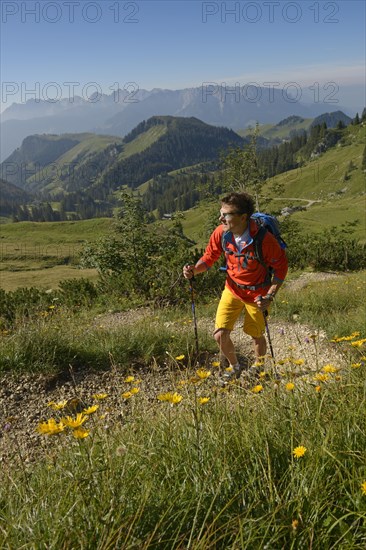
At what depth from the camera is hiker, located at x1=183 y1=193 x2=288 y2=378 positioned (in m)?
5.06

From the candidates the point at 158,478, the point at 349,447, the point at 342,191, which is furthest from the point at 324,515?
the point at 342,191

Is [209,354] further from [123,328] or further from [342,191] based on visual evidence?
[342,191]

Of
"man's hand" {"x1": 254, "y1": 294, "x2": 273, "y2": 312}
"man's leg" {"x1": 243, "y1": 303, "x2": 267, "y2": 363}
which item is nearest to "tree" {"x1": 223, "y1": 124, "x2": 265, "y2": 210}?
"man's leg" {"x1": 243, "y1": 303, "x2": 267, "y2": 363}

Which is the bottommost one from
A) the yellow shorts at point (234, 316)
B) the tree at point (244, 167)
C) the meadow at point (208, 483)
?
the yellow shorts at point (234, 316)

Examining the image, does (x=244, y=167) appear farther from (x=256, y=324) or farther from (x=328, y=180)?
(x=328, y=180)

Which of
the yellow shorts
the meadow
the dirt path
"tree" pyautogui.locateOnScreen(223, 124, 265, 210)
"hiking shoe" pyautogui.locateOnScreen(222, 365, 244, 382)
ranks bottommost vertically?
the dirt path

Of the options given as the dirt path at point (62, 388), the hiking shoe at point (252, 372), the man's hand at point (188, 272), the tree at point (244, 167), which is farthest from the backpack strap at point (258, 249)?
the tree at point (244, 167)

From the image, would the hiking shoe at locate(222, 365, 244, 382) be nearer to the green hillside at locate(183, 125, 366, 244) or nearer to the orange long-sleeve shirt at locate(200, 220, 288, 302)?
the orange long-sleeve shirt at locate(200, 220, 288, 302)

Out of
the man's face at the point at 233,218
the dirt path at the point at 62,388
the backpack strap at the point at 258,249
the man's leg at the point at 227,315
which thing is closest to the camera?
the dirt path at the point at 62,388

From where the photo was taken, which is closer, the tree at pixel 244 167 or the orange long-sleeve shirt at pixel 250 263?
the orange long-sleeve shirt at pixel 250 263

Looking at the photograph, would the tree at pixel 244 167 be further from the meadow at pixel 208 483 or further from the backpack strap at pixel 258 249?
the meadow at pixel 208 483

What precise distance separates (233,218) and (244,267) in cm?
75

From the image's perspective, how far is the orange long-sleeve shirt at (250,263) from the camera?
519 cm

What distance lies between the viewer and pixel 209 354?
293 inches
